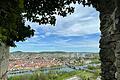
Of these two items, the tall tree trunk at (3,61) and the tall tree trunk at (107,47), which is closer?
the tall tree trunk at (107,47)

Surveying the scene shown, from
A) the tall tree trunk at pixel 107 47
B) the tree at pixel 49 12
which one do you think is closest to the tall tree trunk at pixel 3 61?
the tree at pixel 49 12

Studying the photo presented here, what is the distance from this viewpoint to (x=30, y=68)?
176375 mm

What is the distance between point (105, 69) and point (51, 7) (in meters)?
2.31

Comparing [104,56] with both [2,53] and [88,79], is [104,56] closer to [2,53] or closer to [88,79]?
[2,53]

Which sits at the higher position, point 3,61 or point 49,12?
point 49,12

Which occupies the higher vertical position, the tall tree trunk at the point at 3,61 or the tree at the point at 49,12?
the tree at the point at 49,12

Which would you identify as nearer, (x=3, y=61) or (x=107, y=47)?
(x=107, y=47)

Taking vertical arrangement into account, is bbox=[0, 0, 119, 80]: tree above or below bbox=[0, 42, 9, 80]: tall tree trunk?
above

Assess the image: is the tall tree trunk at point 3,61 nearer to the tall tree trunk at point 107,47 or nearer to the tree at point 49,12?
the tree at point 49,12

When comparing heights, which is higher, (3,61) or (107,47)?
(107,47)

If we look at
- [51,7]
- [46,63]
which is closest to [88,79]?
[51,7]

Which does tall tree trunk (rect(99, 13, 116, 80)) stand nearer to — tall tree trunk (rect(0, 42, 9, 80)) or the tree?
the tree

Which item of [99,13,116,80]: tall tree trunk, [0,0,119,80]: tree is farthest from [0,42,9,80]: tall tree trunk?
[99,13,116,80]: tall tree trunk

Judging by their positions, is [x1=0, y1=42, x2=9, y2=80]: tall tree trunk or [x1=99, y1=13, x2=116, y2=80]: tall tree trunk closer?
[x1=99, y1=13, x2=116, y2=80]: tall tree trunk
